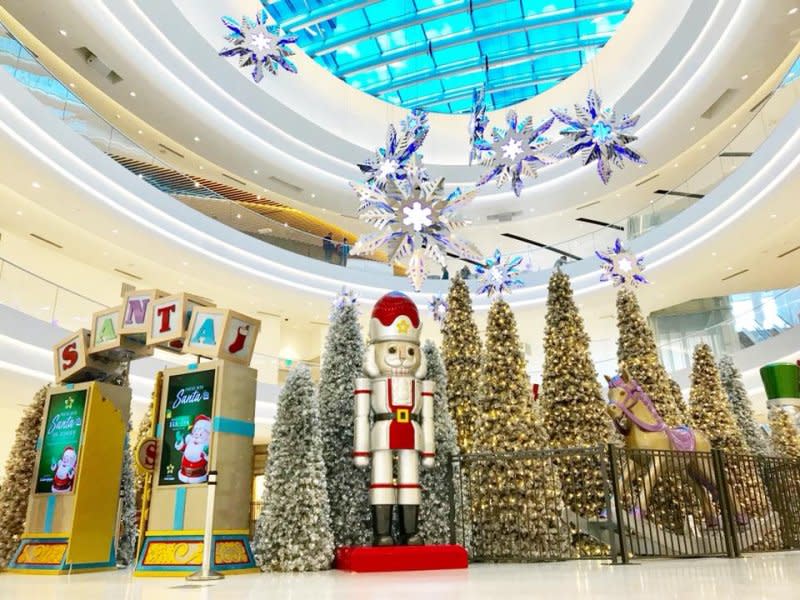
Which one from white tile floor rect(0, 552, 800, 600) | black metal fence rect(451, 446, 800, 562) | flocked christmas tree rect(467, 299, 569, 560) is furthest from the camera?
flocked christmas tree rect(467, 299, 569, 560)

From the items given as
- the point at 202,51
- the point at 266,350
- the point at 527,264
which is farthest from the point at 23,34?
the point at 527,264

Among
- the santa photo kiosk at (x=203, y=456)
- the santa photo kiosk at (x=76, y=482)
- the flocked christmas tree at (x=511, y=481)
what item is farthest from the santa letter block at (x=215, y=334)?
the flocked christmas tree at (x=511, y=481)

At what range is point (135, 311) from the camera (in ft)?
19.5

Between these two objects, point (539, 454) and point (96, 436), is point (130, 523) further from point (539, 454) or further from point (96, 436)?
point (539, 454)

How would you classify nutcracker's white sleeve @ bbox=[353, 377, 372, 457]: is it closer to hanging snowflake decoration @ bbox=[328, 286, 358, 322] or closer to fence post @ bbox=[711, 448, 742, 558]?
hanging snowflake decoration @ bbox=[328, 286, 358, 322]

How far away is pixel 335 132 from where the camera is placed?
68.3 feet

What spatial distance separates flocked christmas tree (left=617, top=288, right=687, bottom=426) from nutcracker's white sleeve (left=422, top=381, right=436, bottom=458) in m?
4.01

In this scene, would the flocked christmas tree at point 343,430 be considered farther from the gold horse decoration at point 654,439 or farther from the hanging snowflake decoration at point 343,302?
the gold horse decoration at point 654,439

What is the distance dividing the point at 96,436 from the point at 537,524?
14.5ft

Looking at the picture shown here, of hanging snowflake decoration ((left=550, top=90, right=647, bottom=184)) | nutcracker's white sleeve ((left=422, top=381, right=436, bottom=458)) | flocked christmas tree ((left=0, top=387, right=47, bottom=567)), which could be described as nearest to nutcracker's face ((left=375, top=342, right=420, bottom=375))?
nutcracker's white sleeve ((left=422, top=381, right=436, bottom=458))

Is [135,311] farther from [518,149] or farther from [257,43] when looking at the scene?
[518,149]

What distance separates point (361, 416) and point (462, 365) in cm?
224

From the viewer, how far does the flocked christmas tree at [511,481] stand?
6219mm

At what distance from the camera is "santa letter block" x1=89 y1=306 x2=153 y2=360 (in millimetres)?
5988
